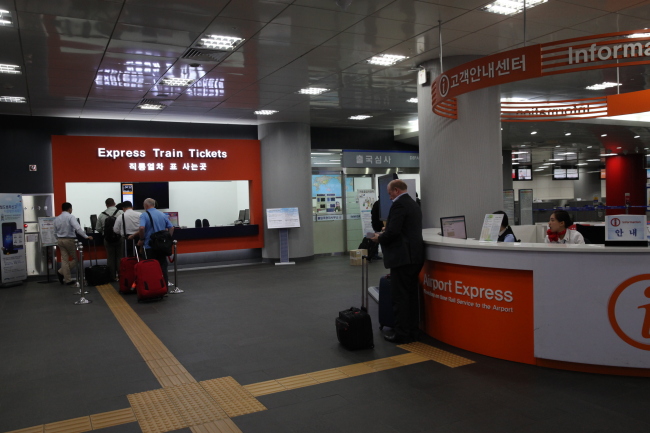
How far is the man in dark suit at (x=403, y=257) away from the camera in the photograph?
4.91 meters

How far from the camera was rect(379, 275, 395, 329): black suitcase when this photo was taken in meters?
5.40

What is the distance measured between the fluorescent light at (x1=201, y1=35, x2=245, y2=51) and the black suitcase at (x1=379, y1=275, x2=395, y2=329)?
3332 mm

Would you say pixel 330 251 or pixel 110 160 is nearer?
pixel 110 160

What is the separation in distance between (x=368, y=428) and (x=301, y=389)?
831mm

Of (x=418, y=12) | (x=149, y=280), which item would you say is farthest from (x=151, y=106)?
(x=418, y=12)

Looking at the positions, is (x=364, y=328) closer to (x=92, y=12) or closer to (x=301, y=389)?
(x=301, y=389)

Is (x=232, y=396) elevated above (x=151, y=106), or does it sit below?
below

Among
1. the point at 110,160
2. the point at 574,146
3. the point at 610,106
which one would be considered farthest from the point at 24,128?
the point at 574,146

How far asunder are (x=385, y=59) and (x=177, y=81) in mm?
3258

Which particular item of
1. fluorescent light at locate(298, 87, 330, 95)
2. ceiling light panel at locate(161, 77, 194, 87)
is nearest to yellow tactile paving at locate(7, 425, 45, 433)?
ceiling light panel at locate(161, 77, 194, 87)

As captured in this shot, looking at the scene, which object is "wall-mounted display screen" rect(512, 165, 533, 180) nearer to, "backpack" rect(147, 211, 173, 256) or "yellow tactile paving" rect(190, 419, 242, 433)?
"backpack" rect(147, 211, 173, 256)

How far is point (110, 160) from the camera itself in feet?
34.9

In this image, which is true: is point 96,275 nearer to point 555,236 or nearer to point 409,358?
point 409,358

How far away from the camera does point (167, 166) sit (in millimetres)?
11180
